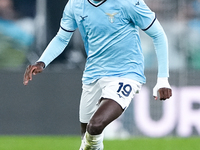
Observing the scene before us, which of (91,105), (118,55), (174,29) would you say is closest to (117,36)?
(118,55)

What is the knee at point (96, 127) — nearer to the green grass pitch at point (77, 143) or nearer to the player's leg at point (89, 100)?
the player's leg at point (89, 100)

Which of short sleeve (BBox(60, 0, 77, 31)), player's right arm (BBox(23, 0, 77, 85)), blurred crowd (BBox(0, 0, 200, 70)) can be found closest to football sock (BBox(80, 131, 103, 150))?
player's right arm (BBox(23, 0, 77, 85))

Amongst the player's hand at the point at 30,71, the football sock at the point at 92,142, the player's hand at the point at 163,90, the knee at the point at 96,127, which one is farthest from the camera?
the player's hand at the point at 30,71

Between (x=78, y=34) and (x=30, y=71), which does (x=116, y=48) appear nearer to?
(x=30, y=71)

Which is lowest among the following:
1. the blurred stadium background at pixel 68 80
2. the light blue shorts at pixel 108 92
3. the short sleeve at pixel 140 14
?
the blurred stadium background at pixel 68 80

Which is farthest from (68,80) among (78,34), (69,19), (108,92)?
(108,92)

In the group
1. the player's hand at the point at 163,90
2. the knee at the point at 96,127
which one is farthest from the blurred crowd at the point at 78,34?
the knee at the point at 96,127

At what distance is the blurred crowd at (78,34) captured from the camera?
10734mm

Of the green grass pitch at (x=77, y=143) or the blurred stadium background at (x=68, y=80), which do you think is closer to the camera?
the green grass pitch at (x=77, y=143)

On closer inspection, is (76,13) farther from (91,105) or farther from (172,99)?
(172,99)

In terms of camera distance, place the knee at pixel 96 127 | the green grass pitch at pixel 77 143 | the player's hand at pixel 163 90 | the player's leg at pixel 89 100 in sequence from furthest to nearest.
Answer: the green grass pitch at pixel 77 143
the player's leg at pixel 89 100
the player's hand at pixel 163 90
the knee at pixel 96 127

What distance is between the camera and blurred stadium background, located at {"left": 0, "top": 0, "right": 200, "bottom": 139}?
1074 centimetres

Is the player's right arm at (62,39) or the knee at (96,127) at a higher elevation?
the player's right arm at (62,39)

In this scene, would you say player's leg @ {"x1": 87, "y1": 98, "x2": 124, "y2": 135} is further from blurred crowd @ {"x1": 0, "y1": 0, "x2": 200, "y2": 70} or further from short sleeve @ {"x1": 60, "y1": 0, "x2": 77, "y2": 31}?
blurred crowd @ {"x1": 0, "y1": 0, "x2": 200, "y2": 70}
